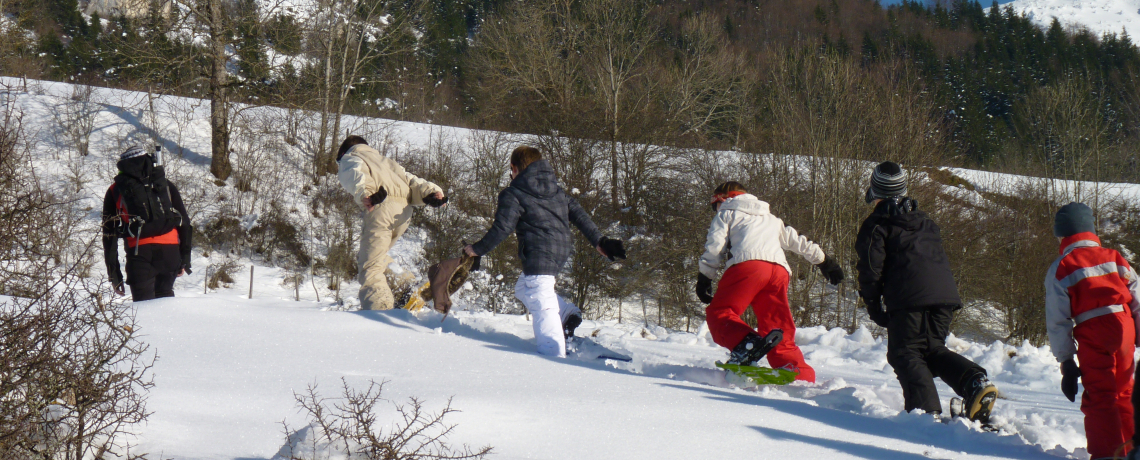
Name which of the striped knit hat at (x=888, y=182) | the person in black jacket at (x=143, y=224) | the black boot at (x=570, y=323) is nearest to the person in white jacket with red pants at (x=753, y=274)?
the striped knit hat at (x=888, y=182)

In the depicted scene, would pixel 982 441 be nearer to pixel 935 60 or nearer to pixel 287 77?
pixel 287 77

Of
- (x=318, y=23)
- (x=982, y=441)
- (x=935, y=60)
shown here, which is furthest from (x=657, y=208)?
(x=935, y=60)

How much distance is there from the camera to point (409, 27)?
85.8ft

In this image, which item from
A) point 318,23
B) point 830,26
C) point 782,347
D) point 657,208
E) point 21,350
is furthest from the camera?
point 830,26

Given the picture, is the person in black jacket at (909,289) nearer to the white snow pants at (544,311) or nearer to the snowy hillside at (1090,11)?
the white snow pants at (544,311)

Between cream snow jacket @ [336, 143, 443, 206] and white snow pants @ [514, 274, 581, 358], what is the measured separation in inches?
68.5

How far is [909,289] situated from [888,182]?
2.07 ft

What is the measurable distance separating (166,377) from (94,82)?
2767 cm

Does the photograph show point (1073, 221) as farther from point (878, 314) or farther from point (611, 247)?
point (611, 247)

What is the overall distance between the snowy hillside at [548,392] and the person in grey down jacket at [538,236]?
0.24 m

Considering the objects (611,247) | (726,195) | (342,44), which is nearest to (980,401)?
(726,195)

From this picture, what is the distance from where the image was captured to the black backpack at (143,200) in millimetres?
5648

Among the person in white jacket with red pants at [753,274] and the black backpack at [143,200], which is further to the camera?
the black backpack at [143,200]

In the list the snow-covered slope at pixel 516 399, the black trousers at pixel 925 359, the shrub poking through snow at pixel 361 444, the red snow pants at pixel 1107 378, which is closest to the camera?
the shrub poking through snow at pixel 361 444
